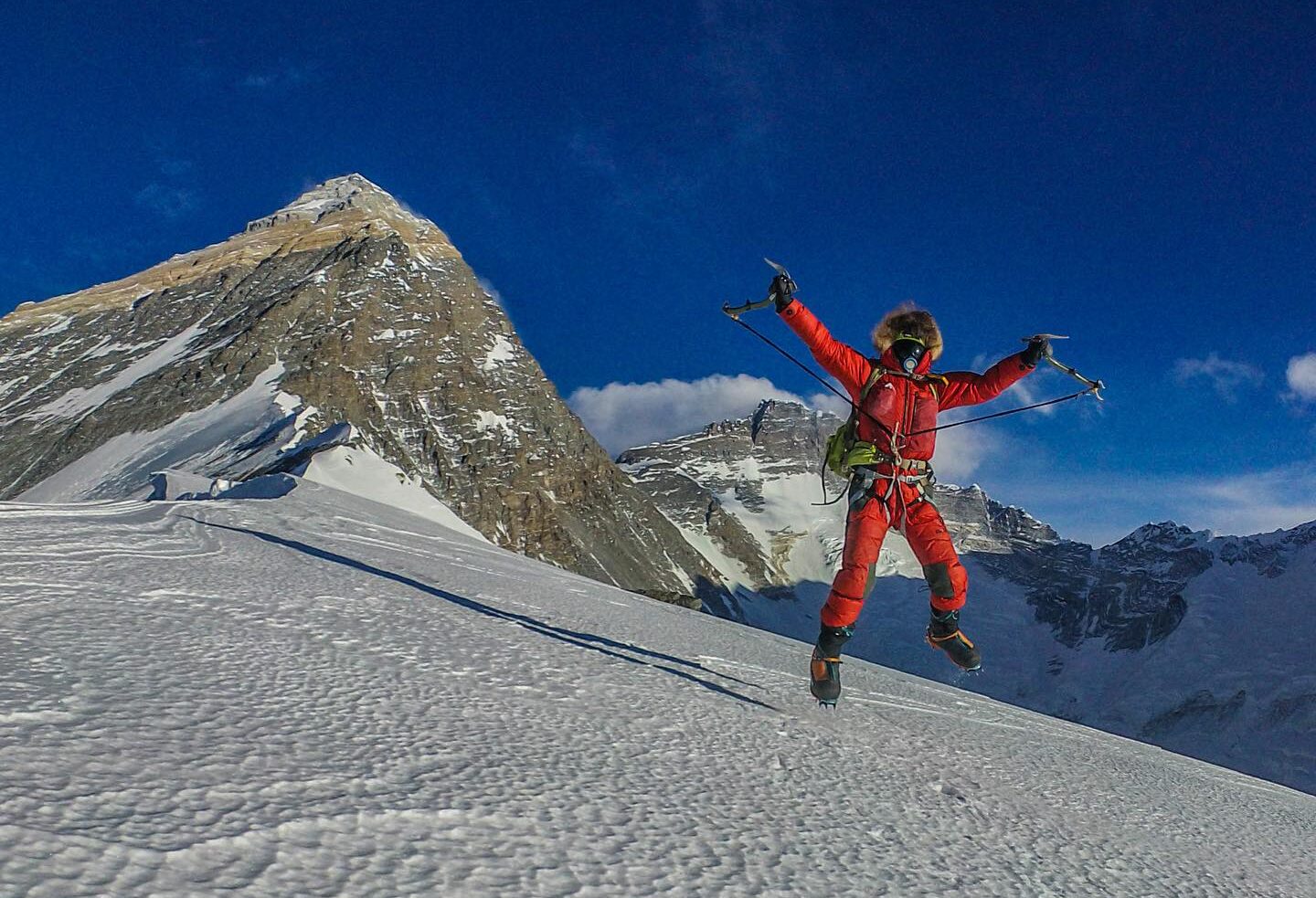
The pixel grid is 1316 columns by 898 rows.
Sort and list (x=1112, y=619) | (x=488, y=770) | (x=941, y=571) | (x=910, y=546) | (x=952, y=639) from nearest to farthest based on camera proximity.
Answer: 1. (x=488, y=770)
2. (x=910, y=546)
3. (x=941, y=571)
4. (x=952, y=639)
5. (x=1112, y=619)

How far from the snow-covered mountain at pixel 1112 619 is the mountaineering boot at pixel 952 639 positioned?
3928 inches

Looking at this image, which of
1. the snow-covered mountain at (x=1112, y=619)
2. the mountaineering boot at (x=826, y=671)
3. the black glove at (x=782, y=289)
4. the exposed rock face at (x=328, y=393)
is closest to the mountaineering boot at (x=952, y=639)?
the mountaineering boot at (x=826, y=671)

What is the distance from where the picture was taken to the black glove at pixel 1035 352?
539cm

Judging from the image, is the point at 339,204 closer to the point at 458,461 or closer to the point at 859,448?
the point at 458,461

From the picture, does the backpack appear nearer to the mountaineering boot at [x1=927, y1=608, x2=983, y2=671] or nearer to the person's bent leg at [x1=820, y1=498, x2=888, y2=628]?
the person's bent leg at [x1=820, y1=498, x2=888, y2=628]

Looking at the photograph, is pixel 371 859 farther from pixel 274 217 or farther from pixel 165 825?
pixel 274 217

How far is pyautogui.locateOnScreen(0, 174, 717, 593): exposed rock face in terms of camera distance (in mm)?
64062

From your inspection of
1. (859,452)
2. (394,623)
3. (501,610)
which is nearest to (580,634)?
(501,610)

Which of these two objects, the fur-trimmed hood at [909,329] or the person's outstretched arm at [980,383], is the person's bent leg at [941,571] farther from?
the fur-trimmed hood at [909,329]

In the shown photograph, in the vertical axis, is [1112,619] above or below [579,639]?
above

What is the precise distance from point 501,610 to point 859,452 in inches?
101

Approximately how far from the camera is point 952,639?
5.30 metres

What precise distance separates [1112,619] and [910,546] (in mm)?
184990

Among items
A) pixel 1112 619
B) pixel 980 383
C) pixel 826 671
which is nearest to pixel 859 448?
pixel 980 383
